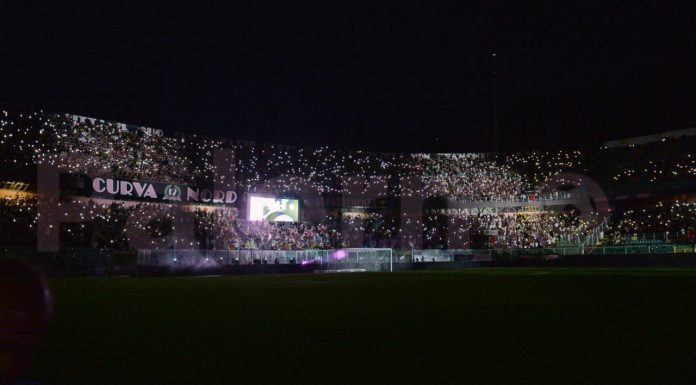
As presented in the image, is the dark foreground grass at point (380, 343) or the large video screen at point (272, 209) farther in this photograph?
the large video screen at point (272, 209)

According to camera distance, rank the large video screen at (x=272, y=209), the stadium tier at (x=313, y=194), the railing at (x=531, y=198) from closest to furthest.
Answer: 1. the stadium tier at (x=313, y=194)
2. the large video screen at (x=272, y=209)
3. the railing at (x=531, y=198)

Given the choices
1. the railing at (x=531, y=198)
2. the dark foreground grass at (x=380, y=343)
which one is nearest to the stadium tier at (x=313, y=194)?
the railing at (x=531, y=198)

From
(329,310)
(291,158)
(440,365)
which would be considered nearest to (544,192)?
(291,158)

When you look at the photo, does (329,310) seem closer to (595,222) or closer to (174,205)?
(174,205)

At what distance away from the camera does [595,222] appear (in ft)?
139

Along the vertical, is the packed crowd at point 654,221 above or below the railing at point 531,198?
below

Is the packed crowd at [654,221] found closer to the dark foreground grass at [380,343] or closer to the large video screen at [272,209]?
the large video screen at [272,209]

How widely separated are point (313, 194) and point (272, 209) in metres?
5.76

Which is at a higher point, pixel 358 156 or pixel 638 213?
pixel 358 156

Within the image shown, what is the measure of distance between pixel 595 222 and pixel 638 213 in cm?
265

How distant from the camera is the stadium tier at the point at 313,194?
3306cm

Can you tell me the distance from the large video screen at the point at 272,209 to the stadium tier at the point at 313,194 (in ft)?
0.30

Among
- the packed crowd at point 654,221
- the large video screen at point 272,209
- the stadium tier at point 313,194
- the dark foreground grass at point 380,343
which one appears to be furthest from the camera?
the large video screen at point 272,209

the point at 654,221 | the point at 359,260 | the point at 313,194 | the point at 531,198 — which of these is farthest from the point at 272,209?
the point at 654,221
